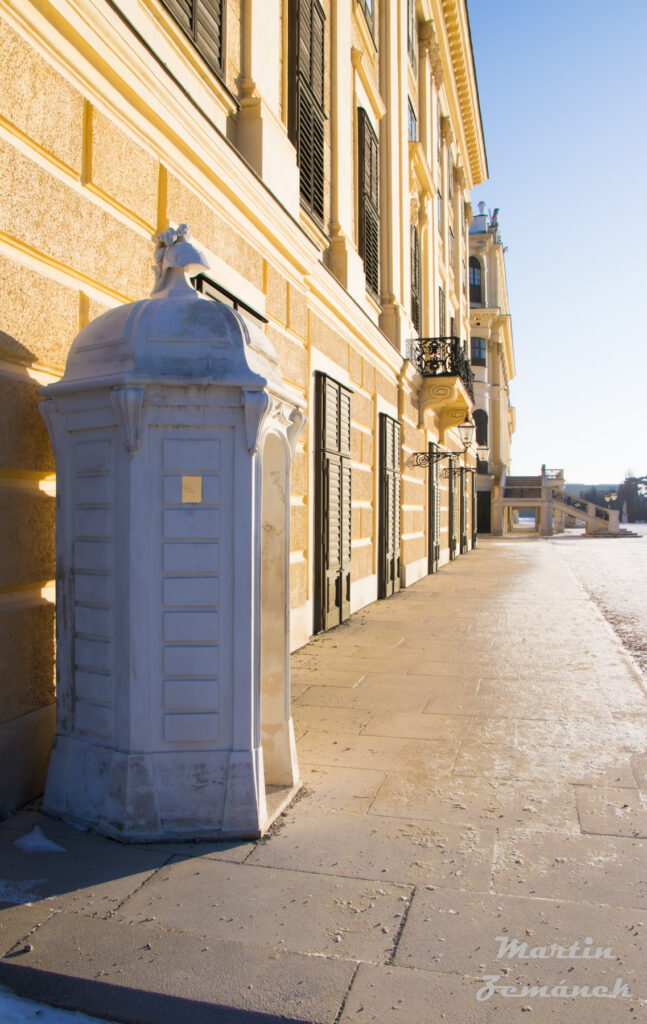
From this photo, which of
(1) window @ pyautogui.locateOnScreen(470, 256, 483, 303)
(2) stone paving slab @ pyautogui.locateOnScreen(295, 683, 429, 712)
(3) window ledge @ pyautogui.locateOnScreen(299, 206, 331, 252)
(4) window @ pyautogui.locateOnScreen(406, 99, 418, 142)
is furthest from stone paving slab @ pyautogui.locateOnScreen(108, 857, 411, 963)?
(1) window @ pyautogui.locateOnScreen(470, 256, 483, 303)

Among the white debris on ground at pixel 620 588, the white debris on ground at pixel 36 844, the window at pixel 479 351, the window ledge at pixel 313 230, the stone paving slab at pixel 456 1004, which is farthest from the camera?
the window at pixel 479 351

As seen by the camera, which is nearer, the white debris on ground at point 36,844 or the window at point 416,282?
the white debris on ground at point 36,844

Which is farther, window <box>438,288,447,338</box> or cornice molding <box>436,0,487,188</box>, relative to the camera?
cornice molding <box>436,0,487,188</box>

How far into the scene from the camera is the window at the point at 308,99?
869 cm

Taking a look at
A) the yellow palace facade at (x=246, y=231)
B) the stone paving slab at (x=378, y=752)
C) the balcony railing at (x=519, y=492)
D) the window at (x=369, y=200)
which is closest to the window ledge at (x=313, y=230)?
the yellow palace facade at (x=246, y=231)

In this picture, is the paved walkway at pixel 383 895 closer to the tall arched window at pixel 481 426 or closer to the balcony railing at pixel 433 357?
the balcony railing at pixel 433 357

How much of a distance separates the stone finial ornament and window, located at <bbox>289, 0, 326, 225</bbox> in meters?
5.43

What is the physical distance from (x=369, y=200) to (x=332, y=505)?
5830 mm

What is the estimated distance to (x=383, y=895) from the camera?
303 centimetres

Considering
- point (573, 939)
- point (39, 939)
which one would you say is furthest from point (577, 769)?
point (39, 939)

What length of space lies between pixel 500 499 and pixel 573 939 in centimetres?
4922

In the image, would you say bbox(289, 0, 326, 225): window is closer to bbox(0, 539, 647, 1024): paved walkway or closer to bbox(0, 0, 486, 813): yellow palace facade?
bbox(0, 0, 486, 813): yellow palace facade

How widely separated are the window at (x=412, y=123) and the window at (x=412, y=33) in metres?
1.00

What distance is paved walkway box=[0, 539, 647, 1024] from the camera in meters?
2.42
